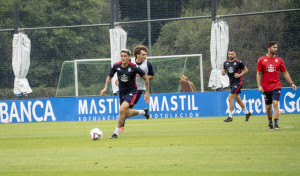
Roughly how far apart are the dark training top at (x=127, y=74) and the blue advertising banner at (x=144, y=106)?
8.48 m

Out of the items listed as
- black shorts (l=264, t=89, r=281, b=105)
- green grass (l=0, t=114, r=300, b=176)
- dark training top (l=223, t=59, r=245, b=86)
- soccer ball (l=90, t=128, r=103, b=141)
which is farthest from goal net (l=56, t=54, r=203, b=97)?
green grass (l=0, t=114, r=300, b=176)

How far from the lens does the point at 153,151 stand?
8.98 meters

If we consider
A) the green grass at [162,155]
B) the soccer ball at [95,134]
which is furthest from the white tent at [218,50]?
the soccer ball at [95,134]

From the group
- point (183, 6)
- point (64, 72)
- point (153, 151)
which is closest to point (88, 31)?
point (64, 72)

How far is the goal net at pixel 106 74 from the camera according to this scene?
1003 inches

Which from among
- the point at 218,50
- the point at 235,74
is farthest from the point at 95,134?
the point at 218,50

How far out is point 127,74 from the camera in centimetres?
1250

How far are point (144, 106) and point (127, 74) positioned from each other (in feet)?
29.9

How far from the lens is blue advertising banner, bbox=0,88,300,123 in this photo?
2020cm

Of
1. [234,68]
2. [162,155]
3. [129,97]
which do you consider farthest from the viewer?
[234,68]

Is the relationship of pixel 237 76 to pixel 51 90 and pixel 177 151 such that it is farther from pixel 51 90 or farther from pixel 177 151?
pixel 51 90

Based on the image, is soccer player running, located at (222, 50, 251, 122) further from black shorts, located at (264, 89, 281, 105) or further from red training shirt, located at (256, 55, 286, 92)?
red training shirt, located at (256, 55, 286, 92)

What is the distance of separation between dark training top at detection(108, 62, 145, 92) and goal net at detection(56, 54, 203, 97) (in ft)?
38.8

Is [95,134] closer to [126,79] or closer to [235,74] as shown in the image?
[126,79]
